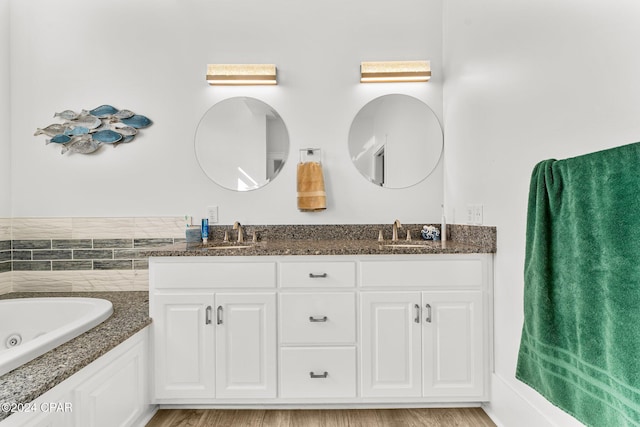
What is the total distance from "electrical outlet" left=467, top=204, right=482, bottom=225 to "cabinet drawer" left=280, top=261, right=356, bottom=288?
2.43ft

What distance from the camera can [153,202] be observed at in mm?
2400

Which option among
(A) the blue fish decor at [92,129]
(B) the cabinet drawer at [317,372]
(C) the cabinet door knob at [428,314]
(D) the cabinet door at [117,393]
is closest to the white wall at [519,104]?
(C) the cabinet door knob at [428,314]

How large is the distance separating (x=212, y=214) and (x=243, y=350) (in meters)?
0.96

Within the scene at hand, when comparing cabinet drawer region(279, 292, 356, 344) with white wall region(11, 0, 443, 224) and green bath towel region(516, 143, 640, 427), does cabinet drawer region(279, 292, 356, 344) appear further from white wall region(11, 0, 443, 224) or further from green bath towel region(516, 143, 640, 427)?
green bath towel region(516, 143, 640, 427)

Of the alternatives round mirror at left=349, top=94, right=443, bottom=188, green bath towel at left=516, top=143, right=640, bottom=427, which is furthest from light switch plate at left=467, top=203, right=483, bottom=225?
green bath towel at left=516, top=143, right=640, bottom=427

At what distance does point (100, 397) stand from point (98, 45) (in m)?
2.21

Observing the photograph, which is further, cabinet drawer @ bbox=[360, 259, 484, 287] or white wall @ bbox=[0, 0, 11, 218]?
white wall @ bbox=[0, 0, 11, 218]

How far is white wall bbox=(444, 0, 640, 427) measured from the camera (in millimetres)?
1101

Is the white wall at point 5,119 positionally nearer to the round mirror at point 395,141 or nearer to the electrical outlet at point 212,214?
the electrical outlet at point 212,214

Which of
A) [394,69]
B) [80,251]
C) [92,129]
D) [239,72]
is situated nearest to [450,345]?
[394,69]

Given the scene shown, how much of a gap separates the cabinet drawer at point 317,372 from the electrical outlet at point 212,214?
1.01 metres

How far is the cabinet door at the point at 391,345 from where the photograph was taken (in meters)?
1.86

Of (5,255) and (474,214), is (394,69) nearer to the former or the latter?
(474,214)

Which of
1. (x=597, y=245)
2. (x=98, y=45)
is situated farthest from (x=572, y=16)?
(x=98, y=45)
